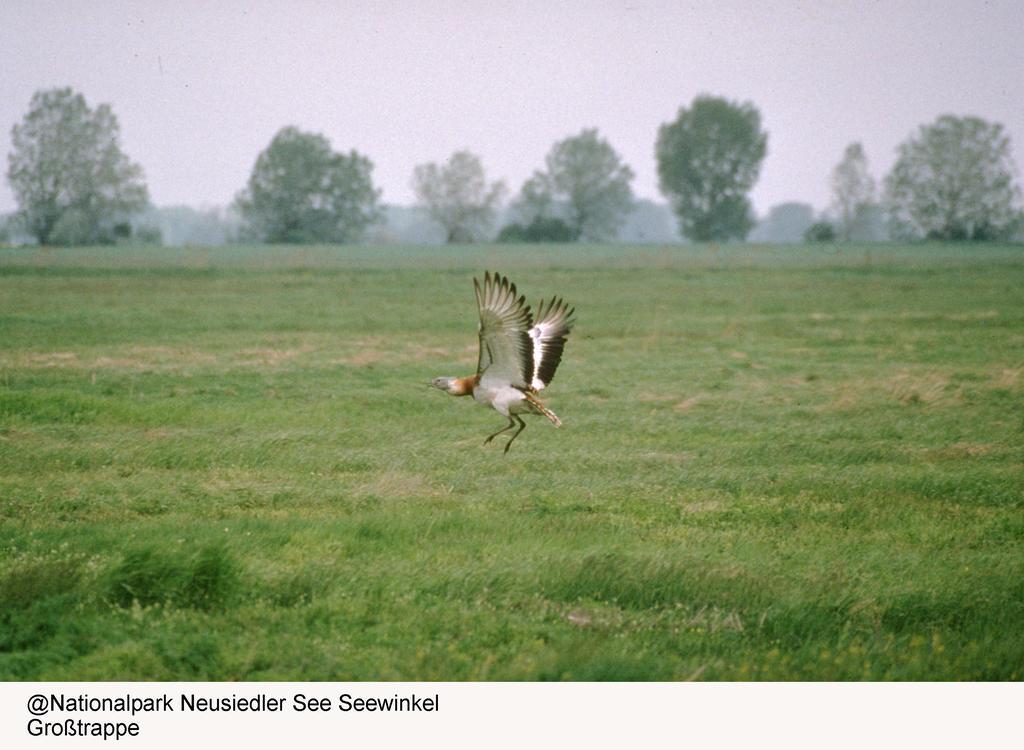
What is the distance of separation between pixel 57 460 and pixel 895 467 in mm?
9449

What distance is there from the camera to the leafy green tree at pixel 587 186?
108 m

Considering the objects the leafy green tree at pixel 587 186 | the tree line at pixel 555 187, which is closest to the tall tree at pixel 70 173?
the tree line at pixel 555 187

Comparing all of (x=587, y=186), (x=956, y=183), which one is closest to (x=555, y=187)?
(x=587, y=186)

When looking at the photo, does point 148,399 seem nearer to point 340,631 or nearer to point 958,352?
point 340,631

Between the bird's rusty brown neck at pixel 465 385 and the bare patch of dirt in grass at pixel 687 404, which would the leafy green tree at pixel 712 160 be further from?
the bird's rusty brown neck at pixel 465 385

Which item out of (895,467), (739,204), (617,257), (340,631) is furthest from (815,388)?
(739,204)

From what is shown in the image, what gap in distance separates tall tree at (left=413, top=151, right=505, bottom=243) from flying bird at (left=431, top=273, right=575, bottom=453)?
90.4 m

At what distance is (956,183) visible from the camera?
59.8 m

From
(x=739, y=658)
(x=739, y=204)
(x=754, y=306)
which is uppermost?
(x=739, y=204)

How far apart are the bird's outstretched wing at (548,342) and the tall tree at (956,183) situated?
46.1 meters

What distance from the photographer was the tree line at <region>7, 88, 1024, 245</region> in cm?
4975

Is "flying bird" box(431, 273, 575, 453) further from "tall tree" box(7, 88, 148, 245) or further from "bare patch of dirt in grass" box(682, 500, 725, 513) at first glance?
"tall tree" box(7, 88, 148, 245)

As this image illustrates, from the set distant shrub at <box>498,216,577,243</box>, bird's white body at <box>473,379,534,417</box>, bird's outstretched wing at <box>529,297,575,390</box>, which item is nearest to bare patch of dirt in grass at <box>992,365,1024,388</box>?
bird's outstretched wing at <box>529,297,575,390</box>

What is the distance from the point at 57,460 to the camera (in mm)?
11406
